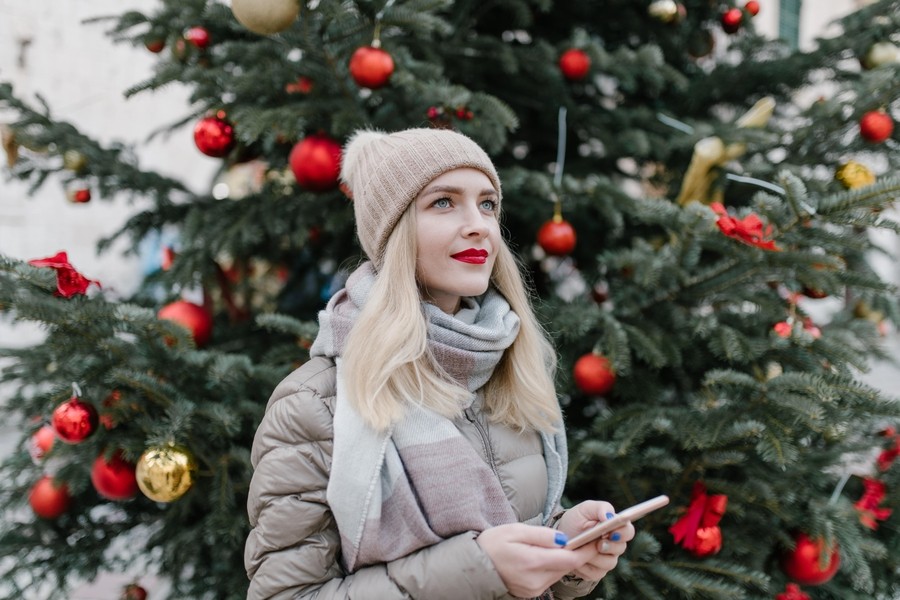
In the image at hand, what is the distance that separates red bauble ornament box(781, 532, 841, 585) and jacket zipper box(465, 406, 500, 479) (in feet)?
3.74

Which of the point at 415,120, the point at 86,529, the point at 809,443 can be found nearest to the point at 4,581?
the point at 86,529

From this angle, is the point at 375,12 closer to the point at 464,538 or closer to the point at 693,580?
the point at 464,538

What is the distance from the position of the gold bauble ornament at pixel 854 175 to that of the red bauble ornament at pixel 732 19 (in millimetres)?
Result: 904

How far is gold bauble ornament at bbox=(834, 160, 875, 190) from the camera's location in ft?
6.66

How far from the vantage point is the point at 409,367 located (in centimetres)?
134

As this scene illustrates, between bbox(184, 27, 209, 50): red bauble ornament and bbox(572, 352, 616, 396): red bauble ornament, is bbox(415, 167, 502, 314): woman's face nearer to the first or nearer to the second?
bbox(572, 352, 616, 396): red bauble ornament

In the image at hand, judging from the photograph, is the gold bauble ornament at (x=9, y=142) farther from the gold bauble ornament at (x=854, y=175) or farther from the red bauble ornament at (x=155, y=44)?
the gold bauble ornament at (x=854, y=175)

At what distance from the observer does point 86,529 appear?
7.20 ft

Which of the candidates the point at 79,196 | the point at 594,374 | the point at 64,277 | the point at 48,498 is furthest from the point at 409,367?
the point at 79,196

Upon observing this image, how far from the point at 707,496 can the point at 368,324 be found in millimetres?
1186

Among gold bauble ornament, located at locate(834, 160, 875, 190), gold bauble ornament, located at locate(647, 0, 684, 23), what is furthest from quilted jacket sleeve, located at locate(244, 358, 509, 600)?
gold bauble ornament, located at locate(647, 0, 684, 23)

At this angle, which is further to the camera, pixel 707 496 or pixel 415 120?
pixel 415 120

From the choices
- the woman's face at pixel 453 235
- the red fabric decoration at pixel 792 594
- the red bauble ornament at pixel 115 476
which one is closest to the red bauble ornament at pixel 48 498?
the red bauble ornament at pixel 115 476

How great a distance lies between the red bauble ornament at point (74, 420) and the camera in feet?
5.58
